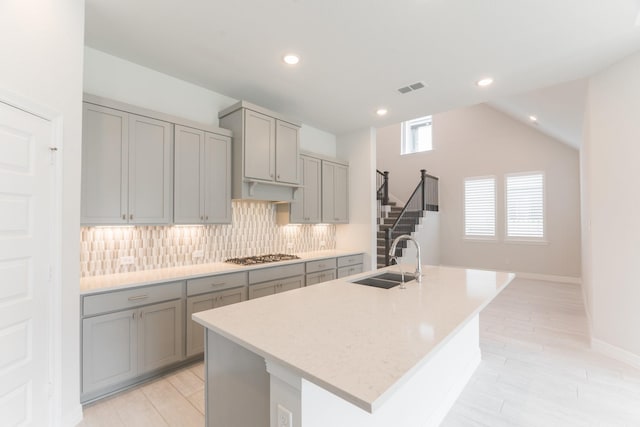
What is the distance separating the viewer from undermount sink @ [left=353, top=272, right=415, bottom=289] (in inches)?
95.8

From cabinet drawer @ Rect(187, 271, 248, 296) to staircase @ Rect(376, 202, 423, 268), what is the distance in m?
3.68

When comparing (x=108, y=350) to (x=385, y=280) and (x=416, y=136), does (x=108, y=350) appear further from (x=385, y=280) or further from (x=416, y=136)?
(x=416, y=136)

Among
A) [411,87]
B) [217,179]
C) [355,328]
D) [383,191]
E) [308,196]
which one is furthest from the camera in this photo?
[383,191]

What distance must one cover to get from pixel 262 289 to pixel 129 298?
1.32m

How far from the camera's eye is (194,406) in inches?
87.2

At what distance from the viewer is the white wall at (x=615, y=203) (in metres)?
2.77

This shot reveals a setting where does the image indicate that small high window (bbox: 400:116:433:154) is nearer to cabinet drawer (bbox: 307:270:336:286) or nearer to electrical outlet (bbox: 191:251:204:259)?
cabinet drawer (bbox: 307:270:336:286)

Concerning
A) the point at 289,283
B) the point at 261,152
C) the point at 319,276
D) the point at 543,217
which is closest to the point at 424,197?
the point at 543,217

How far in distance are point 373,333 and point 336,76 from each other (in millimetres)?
2783

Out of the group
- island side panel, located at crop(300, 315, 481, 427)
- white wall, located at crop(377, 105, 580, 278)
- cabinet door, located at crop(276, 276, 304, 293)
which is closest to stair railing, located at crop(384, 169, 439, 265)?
white wall, located at crop(377, 105, 580, 278)

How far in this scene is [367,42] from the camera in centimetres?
257

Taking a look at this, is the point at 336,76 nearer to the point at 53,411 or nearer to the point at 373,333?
the point at 373,333

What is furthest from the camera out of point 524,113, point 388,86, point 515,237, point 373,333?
point 515,237

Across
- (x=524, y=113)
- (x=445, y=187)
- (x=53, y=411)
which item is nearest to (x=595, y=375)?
(x=53, y=411)
